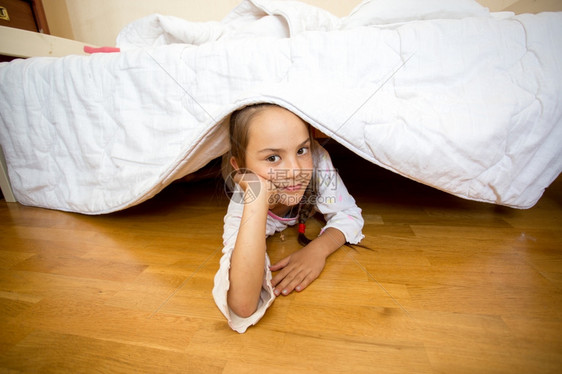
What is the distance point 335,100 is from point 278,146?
0.16 m

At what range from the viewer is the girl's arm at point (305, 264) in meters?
0.50

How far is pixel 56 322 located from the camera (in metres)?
0.44

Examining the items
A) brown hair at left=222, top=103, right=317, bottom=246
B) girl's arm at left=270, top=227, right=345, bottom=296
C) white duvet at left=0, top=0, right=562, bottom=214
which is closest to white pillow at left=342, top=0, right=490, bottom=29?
white duvet at left=0, top=0, right=562, bottom=214

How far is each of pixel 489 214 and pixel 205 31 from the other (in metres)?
1.24

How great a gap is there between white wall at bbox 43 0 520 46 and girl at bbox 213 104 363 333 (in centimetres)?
156

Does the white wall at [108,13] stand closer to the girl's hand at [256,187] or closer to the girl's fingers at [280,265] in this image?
the girl's hand at [256,187]

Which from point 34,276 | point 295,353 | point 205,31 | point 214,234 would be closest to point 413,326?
point 295,353

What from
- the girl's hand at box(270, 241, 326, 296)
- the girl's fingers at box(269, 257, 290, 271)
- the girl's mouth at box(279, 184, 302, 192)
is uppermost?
the girl's mouth at box(279, 184, 302, 192)

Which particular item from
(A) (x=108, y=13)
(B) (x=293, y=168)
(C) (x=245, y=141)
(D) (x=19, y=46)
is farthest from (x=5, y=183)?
(A) (x=108, y=13)

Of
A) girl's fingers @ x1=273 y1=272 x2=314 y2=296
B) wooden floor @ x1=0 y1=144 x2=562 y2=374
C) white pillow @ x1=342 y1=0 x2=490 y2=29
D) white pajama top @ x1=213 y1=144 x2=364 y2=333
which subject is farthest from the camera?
white pillow @ x1=342 y1=0 x2=490 y2=29

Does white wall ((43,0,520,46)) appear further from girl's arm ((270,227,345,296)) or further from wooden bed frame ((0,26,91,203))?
girl's arm ((270,227,345,296))

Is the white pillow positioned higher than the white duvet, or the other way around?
the white pillow

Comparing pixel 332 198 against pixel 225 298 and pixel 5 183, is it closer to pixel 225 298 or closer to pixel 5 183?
pixel 225 298

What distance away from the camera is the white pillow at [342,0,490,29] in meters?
0.71
